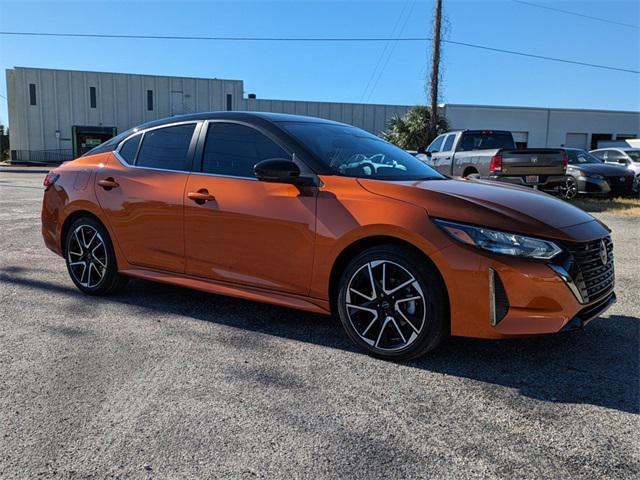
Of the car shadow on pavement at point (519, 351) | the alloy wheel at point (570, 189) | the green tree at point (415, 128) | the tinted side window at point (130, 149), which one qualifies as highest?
the green tree at point (415, 128)

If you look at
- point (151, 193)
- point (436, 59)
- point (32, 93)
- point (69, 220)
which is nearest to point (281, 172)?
point (151, 193)

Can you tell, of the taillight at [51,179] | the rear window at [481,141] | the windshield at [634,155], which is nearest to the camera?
the taillight at [51,179]

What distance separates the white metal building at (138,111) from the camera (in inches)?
1544

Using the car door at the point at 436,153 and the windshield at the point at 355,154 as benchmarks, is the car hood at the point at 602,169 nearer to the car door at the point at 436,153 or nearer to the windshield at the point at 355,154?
the car door at the point at 436,153

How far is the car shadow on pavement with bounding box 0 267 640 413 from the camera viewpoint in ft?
10.2

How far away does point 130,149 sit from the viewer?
488cm

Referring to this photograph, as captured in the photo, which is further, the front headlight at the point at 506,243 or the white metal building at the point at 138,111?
the white metal building at the point at 138,111

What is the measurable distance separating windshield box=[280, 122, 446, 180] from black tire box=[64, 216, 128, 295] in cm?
199

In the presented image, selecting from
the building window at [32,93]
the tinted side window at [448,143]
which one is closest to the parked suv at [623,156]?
the tinted side window at [448,143]

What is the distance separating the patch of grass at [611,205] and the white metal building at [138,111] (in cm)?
2301

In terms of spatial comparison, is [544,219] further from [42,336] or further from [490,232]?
[42,336]

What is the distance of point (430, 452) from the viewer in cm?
244

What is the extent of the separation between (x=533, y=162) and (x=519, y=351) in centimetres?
937

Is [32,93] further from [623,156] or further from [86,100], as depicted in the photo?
[623,156]
